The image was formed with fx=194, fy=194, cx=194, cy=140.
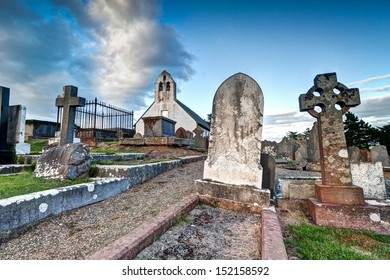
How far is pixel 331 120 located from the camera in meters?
3.22

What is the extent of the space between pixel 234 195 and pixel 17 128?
22.1 feet

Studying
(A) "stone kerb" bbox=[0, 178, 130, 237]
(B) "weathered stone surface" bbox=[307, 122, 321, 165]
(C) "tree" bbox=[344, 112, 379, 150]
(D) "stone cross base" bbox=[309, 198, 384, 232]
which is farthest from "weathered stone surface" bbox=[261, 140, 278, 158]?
(C) "tree" bbox=[344, 112, 379, 150]

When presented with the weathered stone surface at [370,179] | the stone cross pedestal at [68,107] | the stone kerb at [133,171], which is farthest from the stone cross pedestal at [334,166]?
the stone cross pedestal at [68,107]

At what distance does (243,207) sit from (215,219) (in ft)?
2.03

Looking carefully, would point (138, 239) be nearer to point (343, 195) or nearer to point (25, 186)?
point (25, 186)

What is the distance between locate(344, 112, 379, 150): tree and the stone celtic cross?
2906 cm

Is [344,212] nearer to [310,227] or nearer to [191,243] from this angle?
[310,227]

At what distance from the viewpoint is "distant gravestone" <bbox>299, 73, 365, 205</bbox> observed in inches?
116

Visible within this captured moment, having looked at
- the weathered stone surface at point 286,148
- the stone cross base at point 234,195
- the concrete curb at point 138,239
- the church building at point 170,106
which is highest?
the church building at point 170,106

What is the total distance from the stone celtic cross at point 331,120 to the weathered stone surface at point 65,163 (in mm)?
4216

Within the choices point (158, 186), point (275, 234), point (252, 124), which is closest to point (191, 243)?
point (275, 234)

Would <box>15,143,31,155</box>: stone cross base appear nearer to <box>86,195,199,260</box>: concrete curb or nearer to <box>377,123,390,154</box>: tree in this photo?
<box>86,195,199,260</box>: concrete curb

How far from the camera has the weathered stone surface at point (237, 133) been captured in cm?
328

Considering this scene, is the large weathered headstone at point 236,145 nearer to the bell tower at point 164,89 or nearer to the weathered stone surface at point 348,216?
the weathered stone surface at point 348,216
